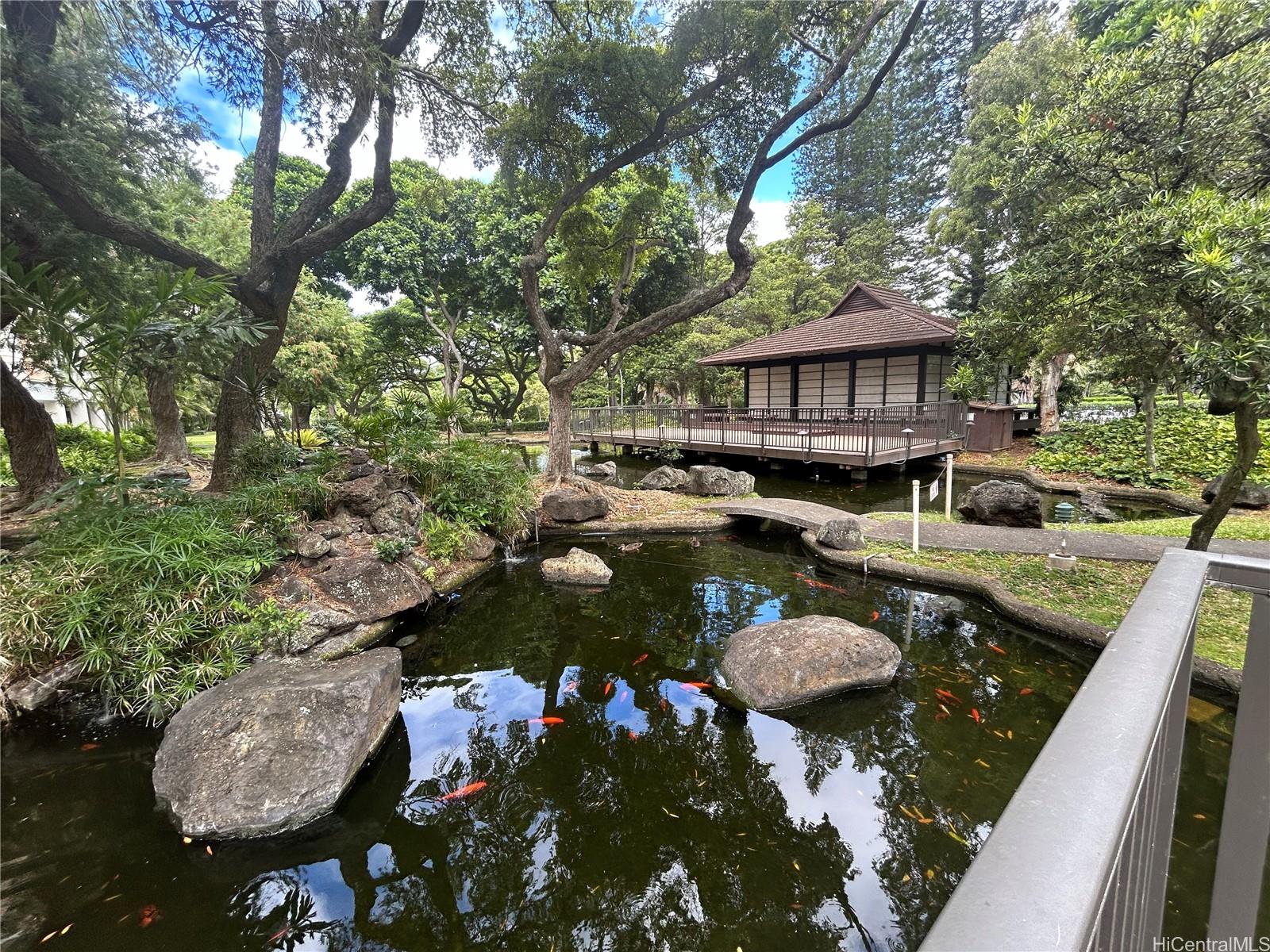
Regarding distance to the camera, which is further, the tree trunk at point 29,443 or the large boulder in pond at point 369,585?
the tree trunk at point 29,443

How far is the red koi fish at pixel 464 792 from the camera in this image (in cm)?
285

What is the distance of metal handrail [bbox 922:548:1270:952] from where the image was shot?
17.4 inches

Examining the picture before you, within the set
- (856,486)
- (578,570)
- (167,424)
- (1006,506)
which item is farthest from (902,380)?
(167,424)

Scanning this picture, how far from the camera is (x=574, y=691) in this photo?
3.81m

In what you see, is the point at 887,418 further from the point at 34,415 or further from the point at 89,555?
the point at 34,415

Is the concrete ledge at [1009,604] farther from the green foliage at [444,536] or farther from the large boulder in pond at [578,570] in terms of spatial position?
the green foliage at [444,536]

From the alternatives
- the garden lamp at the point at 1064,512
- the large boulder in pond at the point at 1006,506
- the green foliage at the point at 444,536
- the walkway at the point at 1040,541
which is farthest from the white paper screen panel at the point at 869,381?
the green foliage at the point at 444,536

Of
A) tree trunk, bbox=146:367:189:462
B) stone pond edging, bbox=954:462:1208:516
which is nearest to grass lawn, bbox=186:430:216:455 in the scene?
tree trunk, bbox=146:367:189:462

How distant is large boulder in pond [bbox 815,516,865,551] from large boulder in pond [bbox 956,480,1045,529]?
1926mm

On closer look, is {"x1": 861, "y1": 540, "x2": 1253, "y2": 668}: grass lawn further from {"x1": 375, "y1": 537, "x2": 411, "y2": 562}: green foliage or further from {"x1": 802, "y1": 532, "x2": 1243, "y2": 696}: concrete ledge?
{"x1": 375, "y1": 537, "x2": 411, "y2": 562}: green foliage

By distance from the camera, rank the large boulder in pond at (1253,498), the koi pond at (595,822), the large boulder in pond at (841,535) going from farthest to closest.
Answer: the large boulder in pond at (1253,498) → the large boulder in pond at (841,535) → the koi pond at (595,822)

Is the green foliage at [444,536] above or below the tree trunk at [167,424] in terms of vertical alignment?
below

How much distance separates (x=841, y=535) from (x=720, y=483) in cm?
348

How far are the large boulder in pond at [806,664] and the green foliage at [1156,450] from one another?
9.42m
